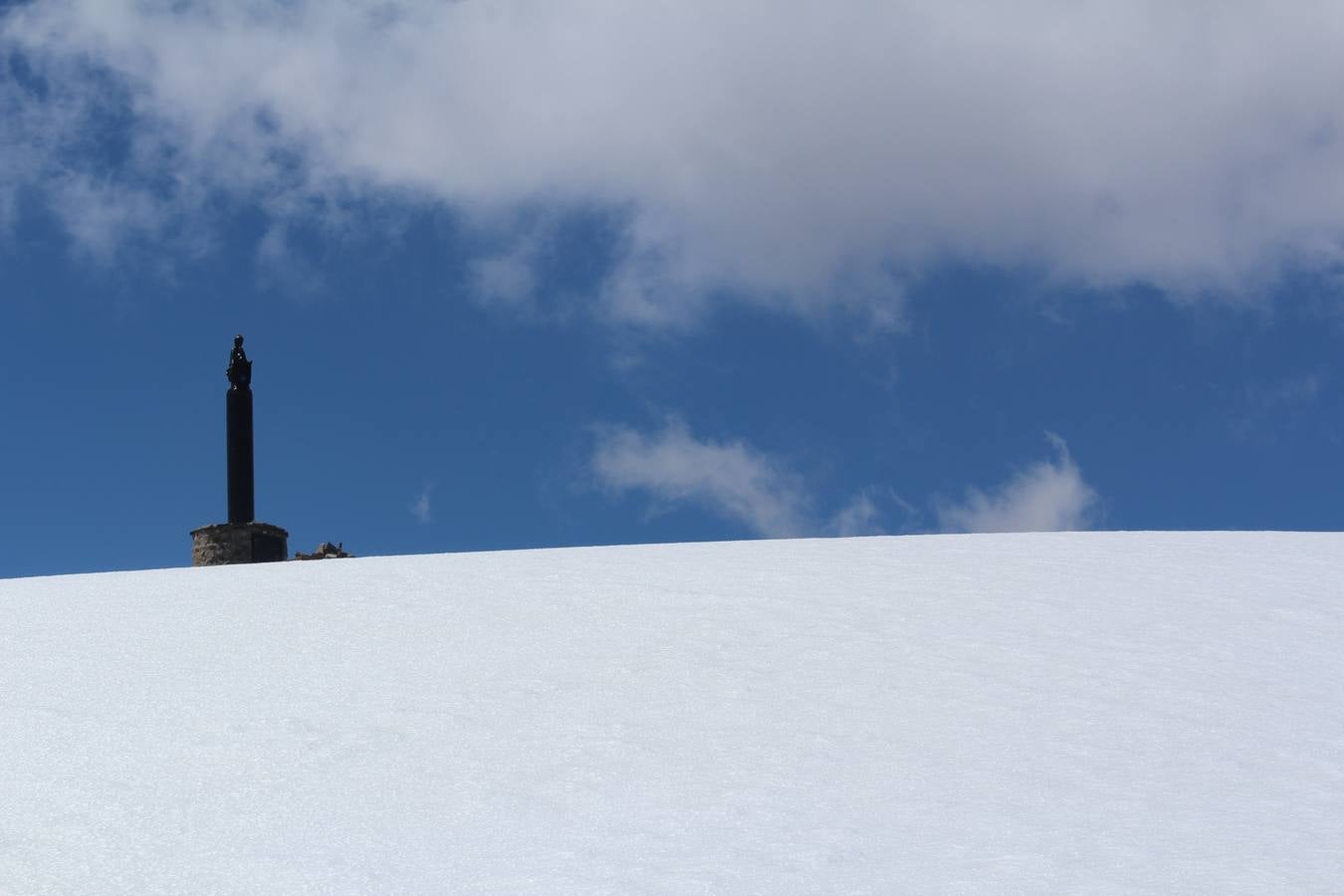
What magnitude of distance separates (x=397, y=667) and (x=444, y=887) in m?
1.97

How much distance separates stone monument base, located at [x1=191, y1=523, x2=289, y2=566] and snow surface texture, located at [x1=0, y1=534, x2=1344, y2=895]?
552 cm

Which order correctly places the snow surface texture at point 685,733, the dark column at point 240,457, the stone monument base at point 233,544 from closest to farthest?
the snow surface texture at point 685,733
the stone monument base at point 233,544
the dark column at point 240,457

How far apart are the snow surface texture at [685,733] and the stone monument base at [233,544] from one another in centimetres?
552

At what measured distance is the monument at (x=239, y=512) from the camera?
1235cm

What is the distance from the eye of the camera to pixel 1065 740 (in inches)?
166

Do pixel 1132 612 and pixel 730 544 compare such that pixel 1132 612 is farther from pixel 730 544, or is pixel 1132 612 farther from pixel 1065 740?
pixel 730 544

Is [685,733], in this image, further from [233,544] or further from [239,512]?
[239,512]

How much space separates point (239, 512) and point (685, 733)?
9.79 metres

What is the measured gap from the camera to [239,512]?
514 inches

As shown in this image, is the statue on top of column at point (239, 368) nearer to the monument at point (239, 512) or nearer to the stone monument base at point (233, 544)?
the monument at point (239, 512)

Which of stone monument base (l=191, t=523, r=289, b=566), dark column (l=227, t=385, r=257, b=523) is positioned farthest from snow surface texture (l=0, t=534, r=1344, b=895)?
dark column (l=227, t=385, r=257, b=523)

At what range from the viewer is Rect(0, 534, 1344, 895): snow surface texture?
11.0 ft

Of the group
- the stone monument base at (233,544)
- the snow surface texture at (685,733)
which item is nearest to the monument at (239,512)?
the stone monument base at (233,544)

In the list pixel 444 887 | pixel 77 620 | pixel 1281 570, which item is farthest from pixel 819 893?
pixel 1281 570
